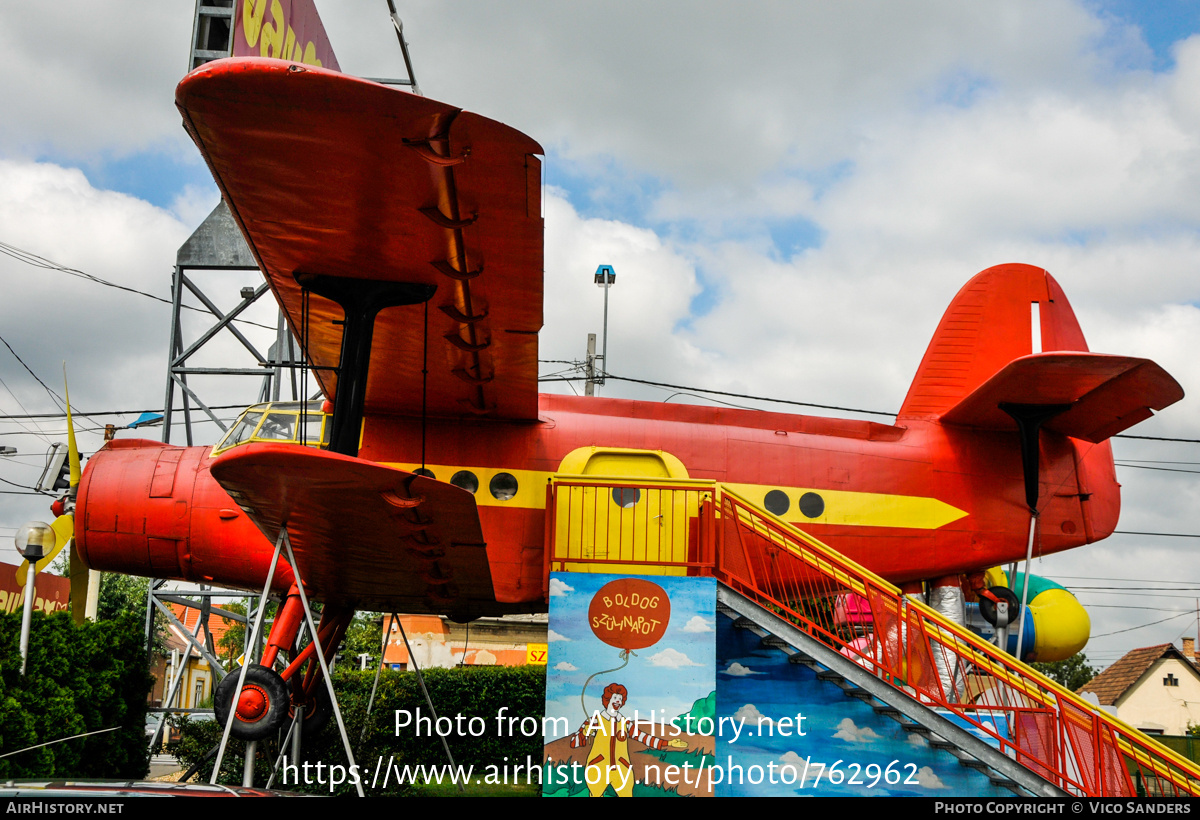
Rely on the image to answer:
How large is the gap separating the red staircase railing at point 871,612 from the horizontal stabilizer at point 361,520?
4.62ft

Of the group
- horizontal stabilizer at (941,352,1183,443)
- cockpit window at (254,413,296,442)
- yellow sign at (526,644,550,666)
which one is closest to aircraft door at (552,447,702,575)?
cockpit window at (254,413,296,442)

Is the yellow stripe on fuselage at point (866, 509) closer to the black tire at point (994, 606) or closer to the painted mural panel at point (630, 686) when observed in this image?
the black tire at point (994, 606)

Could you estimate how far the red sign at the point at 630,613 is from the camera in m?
9.13

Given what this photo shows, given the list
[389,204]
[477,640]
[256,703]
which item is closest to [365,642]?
[477,640]

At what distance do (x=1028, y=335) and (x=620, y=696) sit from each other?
8.13 meters

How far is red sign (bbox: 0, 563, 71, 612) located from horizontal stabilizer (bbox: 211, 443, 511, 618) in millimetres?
16677

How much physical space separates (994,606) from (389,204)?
9.49 metres

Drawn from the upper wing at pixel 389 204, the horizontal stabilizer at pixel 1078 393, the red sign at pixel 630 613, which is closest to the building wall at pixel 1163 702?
the horizontal stabilizer at pixel 1078 393

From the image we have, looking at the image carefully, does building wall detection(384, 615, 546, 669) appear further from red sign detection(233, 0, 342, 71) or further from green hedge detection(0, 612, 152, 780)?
green hedge detection(0, 612, 152, 780)

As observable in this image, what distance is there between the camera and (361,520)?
8078 mm

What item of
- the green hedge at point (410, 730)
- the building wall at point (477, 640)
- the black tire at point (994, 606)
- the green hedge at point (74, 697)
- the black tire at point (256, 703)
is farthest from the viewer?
the building wall at point (477, 640)

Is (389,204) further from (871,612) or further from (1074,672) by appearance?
(1074,672)

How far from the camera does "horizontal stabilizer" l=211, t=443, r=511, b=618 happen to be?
702 centimetres
